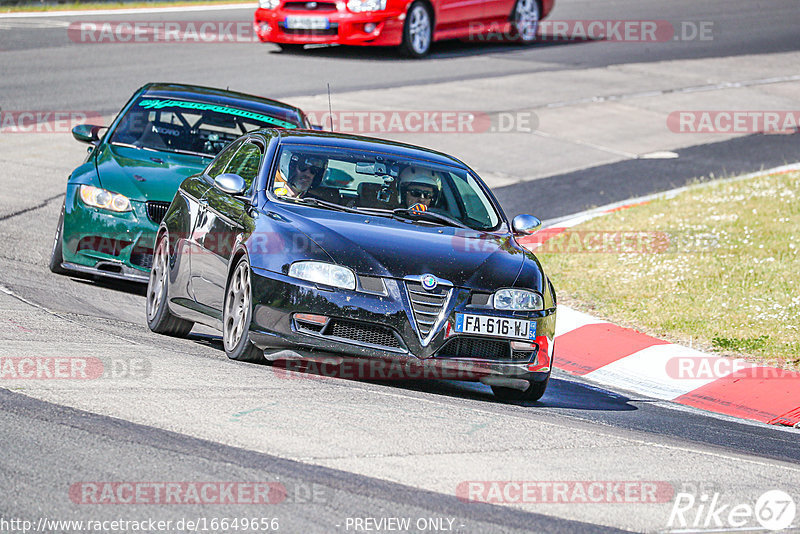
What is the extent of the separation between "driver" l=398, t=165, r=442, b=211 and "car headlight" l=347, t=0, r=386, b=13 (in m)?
13.2

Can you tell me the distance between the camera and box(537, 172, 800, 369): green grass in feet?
32.0

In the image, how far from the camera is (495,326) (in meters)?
7.01

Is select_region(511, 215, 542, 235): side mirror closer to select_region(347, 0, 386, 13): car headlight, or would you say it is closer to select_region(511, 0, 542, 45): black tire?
select_region(347, 0, 386, 13): car headlight

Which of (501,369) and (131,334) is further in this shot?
(131,334)

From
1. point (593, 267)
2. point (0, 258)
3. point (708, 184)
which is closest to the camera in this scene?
point (0, 258)

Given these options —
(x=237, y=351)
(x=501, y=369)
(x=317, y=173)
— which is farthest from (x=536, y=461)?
(x=317, y=173)

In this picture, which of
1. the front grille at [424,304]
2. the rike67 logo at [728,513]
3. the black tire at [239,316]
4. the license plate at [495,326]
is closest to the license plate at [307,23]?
the black tire at [239,316]

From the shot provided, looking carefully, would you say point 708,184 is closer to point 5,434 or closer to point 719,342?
point 719,342

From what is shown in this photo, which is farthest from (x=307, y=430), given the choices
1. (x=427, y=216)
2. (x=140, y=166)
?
(x=140, y=166)

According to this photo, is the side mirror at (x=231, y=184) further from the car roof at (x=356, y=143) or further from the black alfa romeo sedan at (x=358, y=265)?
the car roof at (x=356, y=143)

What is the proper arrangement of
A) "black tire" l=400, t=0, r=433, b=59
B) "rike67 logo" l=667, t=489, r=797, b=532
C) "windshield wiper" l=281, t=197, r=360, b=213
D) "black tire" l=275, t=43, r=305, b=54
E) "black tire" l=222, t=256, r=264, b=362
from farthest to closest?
"black tire" l=275, t=43, r=305, b=54
"black tire" l=400, t=0, r=433, b=59
"windshield wiper" l=281, t=197, r=360, b=213
"black tire" l=222, t=256, r=264, b=362
"rike67 logo" l=667, t=489, r=797, b=532

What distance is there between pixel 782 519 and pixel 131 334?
439 cm

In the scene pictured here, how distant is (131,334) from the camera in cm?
798

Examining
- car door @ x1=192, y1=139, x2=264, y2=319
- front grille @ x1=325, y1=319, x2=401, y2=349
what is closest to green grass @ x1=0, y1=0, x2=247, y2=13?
car door @ x1=192, y1=139, x2=264, y2=319
